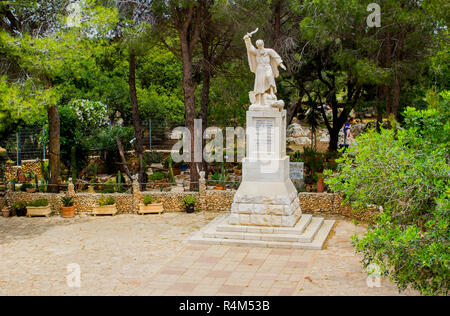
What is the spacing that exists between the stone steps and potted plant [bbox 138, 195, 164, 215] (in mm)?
3257

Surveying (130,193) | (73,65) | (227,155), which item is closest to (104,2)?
(73,65)

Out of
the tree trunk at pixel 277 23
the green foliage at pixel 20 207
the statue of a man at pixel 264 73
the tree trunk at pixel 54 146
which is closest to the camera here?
the statue of a man at pixel 264 73

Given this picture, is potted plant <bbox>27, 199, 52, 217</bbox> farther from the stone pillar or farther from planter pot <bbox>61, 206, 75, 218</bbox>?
the stone pillar

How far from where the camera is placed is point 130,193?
65.6 ft

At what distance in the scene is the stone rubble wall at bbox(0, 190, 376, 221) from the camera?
63.5 feet

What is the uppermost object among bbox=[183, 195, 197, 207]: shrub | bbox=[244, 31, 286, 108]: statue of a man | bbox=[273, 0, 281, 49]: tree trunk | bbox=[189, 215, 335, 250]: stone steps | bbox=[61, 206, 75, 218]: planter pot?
bbox=[273, 0, 281, 49]: tree trunk

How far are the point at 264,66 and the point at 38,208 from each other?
9114mm

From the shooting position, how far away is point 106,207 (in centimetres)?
1934

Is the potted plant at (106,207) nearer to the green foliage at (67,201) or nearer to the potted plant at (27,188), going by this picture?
the green foliage at (67,201)

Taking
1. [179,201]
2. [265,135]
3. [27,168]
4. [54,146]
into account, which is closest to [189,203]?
[179,201]

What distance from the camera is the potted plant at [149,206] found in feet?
63.7

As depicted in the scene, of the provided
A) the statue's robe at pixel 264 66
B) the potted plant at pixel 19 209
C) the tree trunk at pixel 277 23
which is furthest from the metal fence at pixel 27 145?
the statue's robe at pixel 264 66

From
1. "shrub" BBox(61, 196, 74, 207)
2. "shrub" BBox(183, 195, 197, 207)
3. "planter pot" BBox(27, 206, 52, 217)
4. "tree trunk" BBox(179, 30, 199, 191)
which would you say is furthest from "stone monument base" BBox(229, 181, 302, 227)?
"planter pot" BBox(27, 206, 52, 217)

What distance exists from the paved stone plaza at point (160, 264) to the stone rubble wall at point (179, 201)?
49.5 inches
